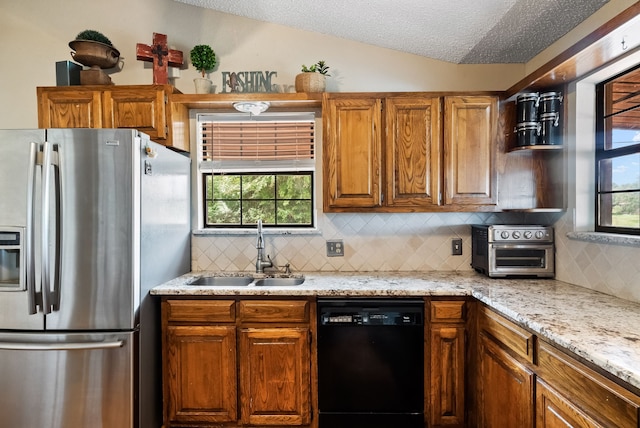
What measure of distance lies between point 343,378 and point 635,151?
208 cm

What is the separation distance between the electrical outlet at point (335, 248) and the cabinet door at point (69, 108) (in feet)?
6.19

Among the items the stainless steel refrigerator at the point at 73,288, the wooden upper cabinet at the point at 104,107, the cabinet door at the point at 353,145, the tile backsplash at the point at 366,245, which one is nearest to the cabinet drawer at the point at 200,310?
the stainless steel refrigerator at the point at 73,288

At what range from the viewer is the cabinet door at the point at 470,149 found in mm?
2443

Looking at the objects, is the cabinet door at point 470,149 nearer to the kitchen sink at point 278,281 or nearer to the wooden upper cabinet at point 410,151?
the wooden upper cabinet at point 410,151

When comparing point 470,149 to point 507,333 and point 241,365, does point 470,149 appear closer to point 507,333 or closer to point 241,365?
point 507,333

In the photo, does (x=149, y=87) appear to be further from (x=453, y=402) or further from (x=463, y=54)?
(x=453, y=402)

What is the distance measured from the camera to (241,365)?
7.15ft

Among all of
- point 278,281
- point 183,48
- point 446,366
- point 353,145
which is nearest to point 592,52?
point 353,145

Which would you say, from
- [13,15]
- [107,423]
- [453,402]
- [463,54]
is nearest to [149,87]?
[13,15]

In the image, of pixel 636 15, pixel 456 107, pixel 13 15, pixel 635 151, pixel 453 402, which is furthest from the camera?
pixel 13 15

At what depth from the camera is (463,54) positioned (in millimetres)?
2611

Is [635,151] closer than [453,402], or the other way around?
[635,151]

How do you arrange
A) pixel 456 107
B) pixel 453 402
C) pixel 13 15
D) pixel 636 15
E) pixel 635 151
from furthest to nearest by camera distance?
pixel 13 15 < pixel 456 107 < pixel 453 402 < pixel 635 151 < pixel 636 15

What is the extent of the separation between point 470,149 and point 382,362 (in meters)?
1.55
